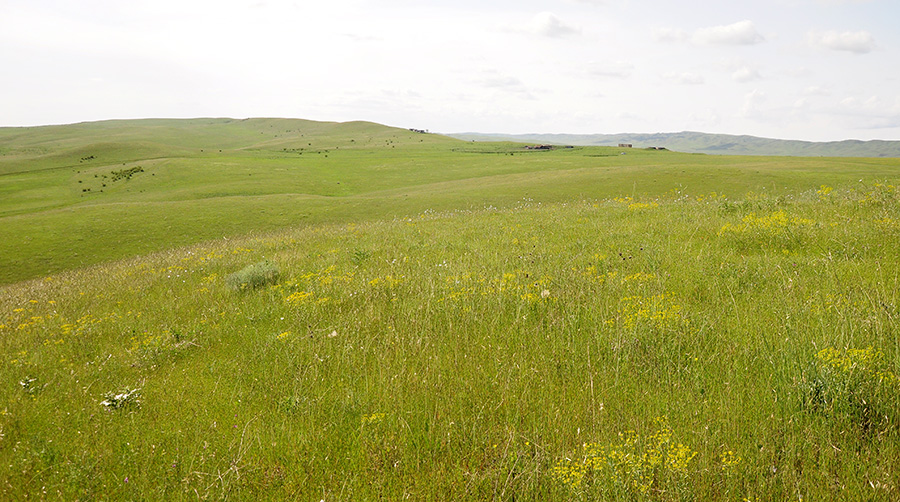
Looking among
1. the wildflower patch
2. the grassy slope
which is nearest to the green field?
the wildflower patch

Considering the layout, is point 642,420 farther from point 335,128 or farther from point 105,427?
point 335,128

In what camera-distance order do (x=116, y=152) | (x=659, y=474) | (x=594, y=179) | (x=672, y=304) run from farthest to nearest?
(x=116, y=152)
(x=594, y=179)
(x=672, y=304)
(x=659, y=474)

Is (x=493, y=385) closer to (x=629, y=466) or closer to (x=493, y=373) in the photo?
(x=493, y=373)

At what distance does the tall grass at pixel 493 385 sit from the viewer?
3.23m

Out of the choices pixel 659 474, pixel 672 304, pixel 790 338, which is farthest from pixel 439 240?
pixel 659 474

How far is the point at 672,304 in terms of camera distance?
570cm

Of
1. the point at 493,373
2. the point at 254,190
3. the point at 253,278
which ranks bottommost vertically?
the point at 253,278

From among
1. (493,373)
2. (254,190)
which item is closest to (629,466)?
(493,373)

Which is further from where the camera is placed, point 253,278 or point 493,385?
point 253,278

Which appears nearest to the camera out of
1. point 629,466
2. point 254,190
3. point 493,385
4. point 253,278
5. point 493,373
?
point 629,466

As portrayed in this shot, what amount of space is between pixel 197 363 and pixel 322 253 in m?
6.97

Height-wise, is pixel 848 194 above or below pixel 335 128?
below

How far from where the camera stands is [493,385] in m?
4.34

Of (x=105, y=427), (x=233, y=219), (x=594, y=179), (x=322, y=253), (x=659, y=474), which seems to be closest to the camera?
(x=659, y=474)
